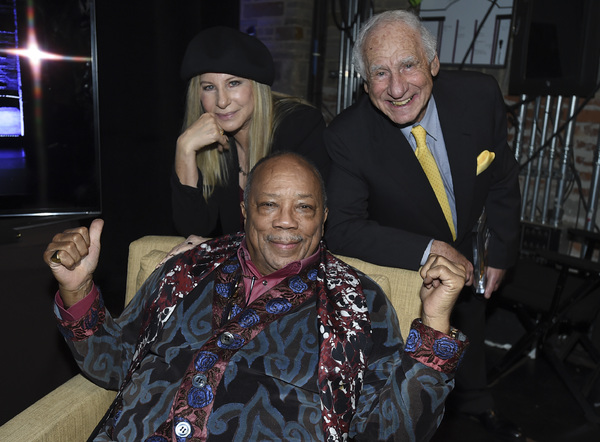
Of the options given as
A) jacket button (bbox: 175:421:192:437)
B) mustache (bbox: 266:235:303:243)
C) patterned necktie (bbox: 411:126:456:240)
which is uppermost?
patterned necktie (bbox: 411:126:456:240)

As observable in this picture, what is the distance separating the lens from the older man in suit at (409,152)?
6.46 ft

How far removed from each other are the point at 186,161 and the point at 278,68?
2555 mm

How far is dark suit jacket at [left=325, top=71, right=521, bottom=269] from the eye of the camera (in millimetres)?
2062

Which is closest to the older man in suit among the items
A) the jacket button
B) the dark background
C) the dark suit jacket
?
the dark suit jacket

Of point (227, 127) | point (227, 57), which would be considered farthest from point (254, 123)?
point (227, 57)

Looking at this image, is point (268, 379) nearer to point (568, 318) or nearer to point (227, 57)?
point (227, 57)

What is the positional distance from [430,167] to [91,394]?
1.31 m

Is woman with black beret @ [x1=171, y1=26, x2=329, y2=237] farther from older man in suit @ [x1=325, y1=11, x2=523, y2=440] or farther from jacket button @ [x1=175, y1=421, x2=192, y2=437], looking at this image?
jacket button @ [x1=175, y1=421, x2=192, y2=437]

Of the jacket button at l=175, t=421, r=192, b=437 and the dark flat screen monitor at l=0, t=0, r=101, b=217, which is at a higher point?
the dark flat screen monitor at l=0, t=0, r=101, b=217

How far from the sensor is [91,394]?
1721 mm

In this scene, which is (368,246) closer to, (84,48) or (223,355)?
(223,355)

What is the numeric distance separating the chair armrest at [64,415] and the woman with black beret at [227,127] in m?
0.69

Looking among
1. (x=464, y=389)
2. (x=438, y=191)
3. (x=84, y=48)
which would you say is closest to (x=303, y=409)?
(x=438, y=191)

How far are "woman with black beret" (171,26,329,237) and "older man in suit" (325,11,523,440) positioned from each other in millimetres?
160
